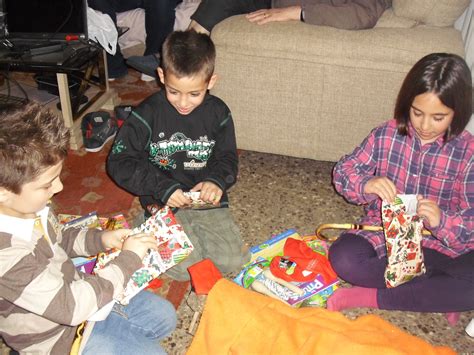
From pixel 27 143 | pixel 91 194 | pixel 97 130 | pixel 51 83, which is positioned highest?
pixel 27 143

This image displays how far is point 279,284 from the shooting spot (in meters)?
1.40

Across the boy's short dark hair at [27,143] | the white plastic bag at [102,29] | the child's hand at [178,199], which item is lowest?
the child's hand at [178,199]

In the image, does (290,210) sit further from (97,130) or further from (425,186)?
(97,130)

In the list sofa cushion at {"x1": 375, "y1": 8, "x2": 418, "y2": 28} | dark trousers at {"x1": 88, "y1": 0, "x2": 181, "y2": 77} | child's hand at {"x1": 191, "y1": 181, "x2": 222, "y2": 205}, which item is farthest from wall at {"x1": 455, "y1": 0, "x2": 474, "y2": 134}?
dark trousers at {"x1": 88, "y1": 0, "x2": 181, "y2": 77}

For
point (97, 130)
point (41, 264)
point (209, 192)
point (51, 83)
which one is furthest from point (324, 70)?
point (51, 83)

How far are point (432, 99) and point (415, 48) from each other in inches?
17.8

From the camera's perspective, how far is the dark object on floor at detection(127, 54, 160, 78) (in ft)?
8.54

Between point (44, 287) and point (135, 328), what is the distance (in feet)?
1.22

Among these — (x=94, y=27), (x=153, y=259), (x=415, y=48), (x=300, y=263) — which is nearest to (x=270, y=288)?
(x=300, y=263)

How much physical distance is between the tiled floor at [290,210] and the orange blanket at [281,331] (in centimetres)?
19

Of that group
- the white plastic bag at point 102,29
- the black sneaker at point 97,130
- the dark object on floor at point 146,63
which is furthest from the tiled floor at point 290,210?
the white plastic bag at point 102,29

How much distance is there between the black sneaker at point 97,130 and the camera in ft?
7.11

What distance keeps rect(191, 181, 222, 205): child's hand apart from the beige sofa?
0.56 m

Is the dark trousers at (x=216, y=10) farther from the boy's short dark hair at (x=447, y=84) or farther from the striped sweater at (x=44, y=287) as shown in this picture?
the striped sweater at (x=44, y=287)
